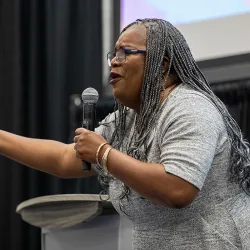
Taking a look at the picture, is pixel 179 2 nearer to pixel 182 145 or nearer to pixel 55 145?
pixel 55 145

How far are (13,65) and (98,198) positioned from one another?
1682 mm

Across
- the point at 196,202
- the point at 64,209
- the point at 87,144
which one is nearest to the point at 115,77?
the point at 87,144

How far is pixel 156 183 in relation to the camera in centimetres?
99

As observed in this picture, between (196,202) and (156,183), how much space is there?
15cm

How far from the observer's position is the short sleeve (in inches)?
39.2

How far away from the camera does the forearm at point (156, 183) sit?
99cm

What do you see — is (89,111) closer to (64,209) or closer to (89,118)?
(89,118)

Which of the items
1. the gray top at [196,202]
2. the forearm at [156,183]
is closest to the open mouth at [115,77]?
the gray top at [196,202]

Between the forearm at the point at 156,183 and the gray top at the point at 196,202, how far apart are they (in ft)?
0.12

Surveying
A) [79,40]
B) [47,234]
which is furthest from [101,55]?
[47,234]

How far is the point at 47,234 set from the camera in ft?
5.33

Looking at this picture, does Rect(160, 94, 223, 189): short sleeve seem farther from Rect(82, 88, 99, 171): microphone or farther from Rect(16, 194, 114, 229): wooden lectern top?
Rect(16, 194, 114, 229): wooden lectern top

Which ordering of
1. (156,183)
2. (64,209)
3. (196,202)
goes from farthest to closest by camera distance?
(64,209) → (196,202) → (156,183)

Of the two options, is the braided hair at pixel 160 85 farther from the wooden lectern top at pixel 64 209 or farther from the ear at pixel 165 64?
the wooden lectern top at pixel 64 209
